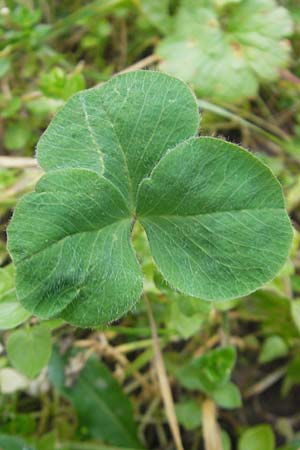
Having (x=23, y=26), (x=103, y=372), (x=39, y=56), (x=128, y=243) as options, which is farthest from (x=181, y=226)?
(x=39, y=56)

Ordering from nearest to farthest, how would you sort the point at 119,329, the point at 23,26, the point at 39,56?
the point at 119,329
the point at 23,26
the point at 39,56

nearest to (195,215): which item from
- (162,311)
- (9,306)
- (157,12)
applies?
(9,306)

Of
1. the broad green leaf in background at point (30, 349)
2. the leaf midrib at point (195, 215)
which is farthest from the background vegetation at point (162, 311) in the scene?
the leaf midrib at point (195, 215)

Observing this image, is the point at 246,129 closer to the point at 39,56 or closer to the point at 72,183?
the point at 39,56

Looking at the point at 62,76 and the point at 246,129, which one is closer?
the point at 62,76

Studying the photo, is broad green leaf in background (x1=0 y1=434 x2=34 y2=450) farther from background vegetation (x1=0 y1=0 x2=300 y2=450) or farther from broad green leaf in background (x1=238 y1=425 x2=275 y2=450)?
broad green leaf in background (x1=238 y1=425 x2=275 y2=450)

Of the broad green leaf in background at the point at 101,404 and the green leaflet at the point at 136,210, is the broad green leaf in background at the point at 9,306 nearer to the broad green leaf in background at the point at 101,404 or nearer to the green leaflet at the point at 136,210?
the green leaflet at the point at 136,210
